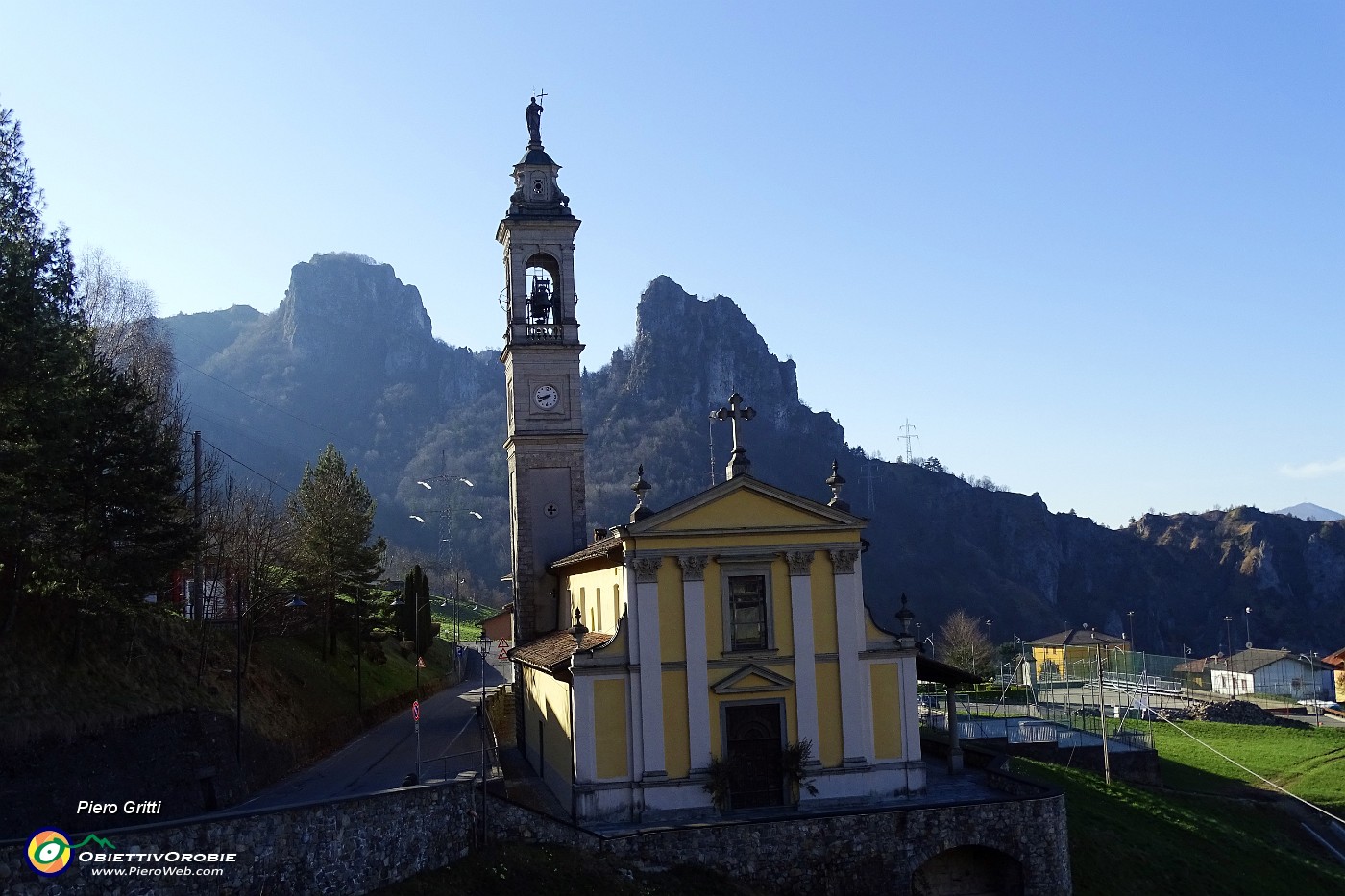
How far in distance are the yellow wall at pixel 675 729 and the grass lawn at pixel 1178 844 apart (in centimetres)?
983

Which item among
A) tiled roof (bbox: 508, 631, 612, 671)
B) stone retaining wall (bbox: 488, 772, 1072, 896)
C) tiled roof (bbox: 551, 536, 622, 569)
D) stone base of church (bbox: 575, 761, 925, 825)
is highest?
tiled roof (bbox: 551, 536, 622, 569)

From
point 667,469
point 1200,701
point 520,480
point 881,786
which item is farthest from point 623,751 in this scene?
point 667,469

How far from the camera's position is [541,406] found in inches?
1411

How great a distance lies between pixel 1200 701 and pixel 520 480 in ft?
171

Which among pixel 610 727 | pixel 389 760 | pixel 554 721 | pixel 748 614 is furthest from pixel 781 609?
pixel 389 760

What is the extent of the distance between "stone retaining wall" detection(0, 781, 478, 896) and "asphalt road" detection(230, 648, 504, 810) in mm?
608

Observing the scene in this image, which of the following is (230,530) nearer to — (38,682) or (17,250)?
(38,682)

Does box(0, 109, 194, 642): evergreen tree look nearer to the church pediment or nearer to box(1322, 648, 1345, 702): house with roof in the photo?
the church pediment

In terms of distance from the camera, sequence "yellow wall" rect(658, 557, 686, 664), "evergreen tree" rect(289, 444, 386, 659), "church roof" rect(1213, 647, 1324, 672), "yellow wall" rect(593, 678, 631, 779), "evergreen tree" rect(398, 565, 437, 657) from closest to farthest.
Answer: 1. "yellow wall" rect(593, 678, 631, 779)
2. "yellow wall" rect(658, 557, 686, 664)
3. "evergreen tree" rect(289, 444, 386, 659)
4. "evergreen tree" rect(398, 565, 437, 657)
5. "church roof" rect(1213, 647, 1324, 672)

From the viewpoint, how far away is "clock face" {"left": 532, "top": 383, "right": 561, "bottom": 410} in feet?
118

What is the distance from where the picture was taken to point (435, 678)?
2502 inches

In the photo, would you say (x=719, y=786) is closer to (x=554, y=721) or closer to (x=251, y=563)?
(x=554, y=721)

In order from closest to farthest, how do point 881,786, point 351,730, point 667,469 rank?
point 881,786 < point 351,730 < point 667,469

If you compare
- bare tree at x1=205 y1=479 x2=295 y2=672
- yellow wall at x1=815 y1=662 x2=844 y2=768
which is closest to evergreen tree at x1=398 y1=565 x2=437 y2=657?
bare tree at x1=205 y1=479 x2=295 y2=672
